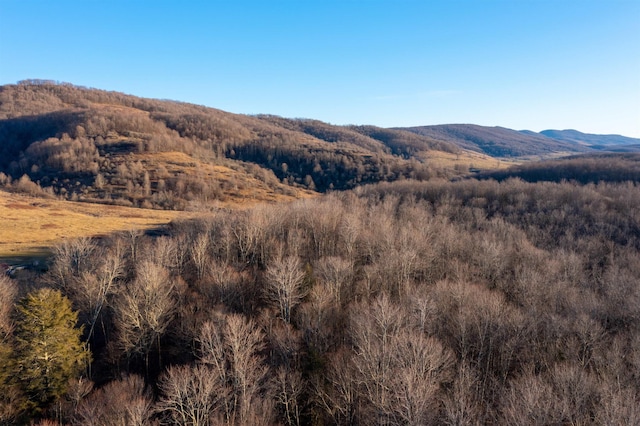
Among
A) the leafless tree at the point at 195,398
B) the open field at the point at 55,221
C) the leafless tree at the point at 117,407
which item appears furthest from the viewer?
the open field at the point at 55,221

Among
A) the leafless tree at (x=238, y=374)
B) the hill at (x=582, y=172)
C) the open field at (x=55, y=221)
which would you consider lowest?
the open field at (x=55, y=221)

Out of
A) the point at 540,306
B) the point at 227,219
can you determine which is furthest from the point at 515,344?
the point at 227,219

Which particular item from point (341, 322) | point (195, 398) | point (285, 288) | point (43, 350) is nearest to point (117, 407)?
point (195, 398)

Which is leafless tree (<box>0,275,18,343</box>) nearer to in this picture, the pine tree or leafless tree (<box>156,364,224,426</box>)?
the pine tree

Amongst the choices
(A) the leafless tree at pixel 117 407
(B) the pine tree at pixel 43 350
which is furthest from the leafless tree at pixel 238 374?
(B) the pine tree at pixel 43 350

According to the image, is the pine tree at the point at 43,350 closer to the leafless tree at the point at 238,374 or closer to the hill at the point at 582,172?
the leafless tree at the point at 238,374

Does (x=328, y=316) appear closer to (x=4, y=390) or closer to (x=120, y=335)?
(x=120, y=335)
